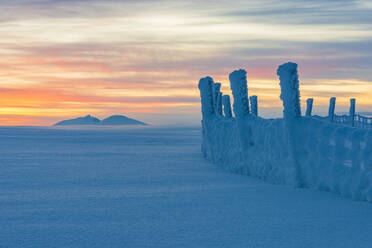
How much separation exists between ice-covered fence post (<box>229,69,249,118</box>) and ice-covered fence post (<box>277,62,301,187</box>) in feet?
7.93

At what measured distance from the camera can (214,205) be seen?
22.1 feet

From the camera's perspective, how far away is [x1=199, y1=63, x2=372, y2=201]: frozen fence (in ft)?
24.0

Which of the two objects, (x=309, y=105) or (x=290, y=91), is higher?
(x=309, y=105)

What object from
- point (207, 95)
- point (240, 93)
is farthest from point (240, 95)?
point (207, 95)

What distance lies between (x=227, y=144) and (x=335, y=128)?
16.7 feet

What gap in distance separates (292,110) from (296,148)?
2.17 ft

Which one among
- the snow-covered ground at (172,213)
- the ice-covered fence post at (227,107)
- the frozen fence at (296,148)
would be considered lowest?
the snow-covered ground at (172,213)

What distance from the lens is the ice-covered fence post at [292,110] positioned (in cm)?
862

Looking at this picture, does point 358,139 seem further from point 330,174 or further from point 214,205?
point 214,205

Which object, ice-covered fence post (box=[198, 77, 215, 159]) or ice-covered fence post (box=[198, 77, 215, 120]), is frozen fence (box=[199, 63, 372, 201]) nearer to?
ice-covered fence post (box=[198, 77, 215, 159])

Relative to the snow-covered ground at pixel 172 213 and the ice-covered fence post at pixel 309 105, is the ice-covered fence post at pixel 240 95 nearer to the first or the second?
the snow-covered ground at pixel 172 213

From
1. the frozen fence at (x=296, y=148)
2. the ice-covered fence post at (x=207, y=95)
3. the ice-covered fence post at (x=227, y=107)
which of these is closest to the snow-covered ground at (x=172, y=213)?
the frozen fence at (x=296, y=148)

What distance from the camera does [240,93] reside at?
11.4 meters

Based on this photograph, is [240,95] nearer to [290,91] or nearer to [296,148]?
[290,91]
